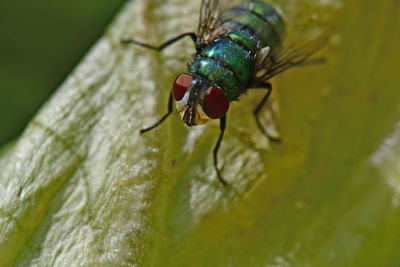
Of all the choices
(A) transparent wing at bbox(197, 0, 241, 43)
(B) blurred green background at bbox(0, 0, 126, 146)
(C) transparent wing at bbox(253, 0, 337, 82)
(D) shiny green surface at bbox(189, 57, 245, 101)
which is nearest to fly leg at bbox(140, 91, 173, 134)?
(D) shiny green surface at bbox(189, 57, 245, 101)

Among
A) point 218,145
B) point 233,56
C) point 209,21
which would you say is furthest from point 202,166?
point 209,21

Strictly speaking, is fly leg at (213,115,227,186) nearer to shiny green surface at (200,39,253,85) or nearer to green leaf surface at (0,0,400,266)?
green leaf surface at (0,0,400,266)

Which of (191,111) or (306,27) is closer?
(191,111)

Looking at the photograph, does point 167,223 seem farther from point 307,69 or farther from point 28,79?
point 28,79

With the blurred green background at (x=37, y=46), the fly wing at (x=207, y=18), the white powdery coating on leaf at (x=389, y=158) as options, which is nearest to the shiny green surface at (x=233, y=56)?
the fly wing at (x=207, y=18)

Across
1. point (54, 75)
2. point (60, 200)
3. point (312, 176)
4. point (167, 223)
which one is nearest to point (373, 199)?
point (312, 176)

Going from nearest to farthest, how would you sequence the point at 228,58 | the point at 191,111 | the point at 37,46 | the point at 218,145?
the point at 191,111 → the point at 218,145 → the point at 228,58 → the point at 37,46

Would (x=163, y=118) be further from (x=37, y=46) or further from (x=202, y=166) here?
(x=37, y=46)
